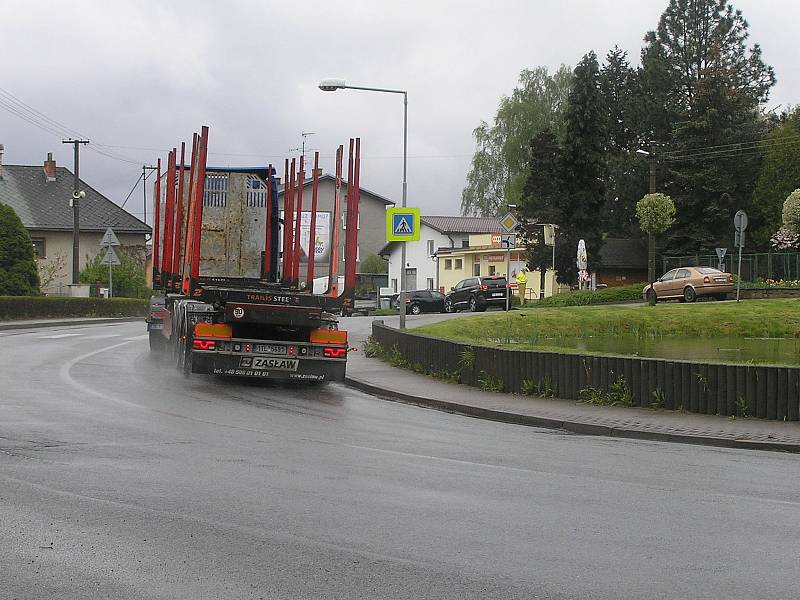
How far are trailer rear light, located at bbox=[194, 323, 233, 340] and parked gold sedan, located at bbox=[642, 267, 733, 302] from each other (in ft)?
97.5

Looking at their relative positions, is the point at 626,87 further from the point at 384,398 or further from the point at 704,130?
the point at 384,398

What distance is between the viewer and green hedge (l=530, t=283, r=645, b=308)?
46219 millimetres

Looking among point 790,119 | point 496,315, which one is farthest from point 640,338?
point 790,119

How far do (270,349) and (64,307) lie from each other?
3052 cm

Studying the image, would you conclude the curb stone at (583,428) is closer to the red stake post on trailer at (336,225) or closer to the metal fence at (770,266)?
the red stake post on trailer at (336,225)

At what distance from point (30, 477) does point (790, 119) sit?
6977 cm

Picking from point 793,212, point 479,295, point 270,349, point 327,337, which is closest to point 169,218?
point 270,349

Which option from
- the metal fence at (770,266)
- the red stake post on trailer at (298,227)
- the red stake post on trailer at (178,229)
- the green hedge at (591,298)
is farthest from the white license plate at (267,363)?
the metal fence at (770,266)

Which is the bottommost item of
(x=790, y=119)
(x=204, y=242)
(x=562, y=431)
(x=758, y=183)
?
(x=562, y=431)

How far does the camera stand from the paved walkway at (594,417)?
12657 mm

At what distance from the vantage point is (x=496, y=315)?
3195cm

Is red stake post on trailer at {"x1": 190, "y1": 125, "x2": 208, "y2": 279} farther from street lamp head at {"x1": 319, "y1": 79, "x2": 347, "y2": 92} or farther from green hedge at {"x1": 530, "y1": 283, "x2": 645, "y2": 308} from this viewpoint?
green hedge at {"x1": 530, "y1": 283, "x2": 645, "y2": 308}

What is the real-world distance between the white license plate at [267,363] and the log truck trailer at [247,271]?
16mm

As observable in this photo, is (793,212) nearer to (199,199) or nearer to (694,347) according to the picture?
(694,347)
